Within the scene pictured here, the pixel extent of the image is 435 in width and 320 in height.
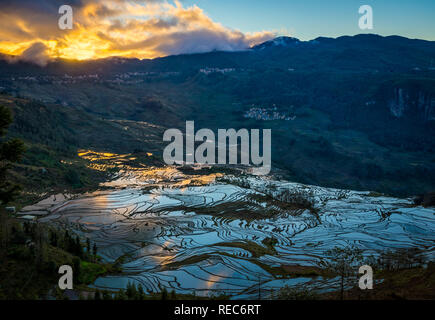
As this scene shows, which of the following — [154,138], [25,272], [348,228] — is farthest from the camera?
[154,138]

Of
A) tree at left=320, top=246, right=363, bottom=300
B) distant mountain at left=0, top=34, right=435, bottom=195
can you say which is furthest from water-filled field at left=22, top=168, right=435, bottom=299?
distant mountain at left=0, top=34, right=435, bottom=195

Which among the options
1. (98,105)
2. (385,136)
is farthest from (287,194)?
(98,105)

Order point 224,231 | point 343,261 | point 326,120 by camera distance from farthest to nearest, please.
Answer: point 326,120 < point 224,231 < point 343,261

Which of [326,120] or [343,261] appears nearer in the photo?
[343,261]

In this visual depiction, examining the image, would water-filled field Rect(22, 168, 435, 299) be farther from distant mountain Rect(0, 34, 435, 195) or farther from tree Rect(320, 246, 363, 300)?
distant mountain Rect(0, 34, 435, 195)

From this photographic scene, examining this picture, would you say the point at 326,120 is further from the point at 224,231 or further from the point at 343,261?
the point at 343,261

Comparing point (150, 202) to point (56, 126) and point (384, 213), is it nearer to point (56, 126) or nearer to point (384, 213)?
point (384, 213)

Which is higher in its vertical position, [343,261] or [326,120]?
[326,120]

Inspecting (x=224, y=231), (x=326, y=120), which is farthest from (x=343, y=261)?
(x=326, y=120)
